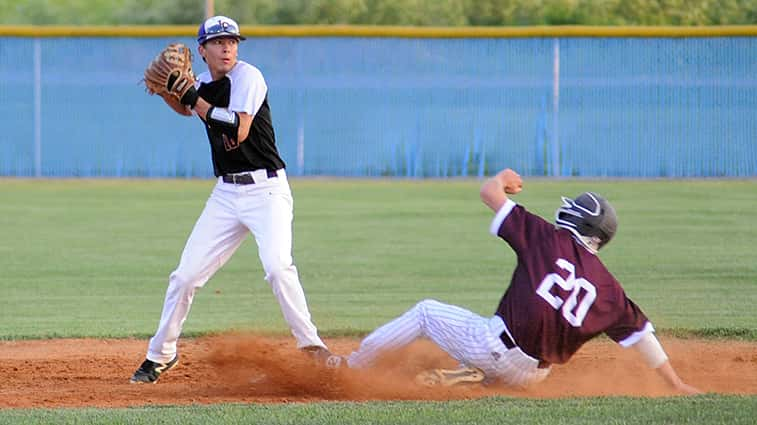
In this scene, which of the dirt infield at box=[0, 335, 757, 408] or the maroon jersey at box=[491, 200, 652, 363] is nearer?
the maroon jersey at box=[491, 200, 652, 363]

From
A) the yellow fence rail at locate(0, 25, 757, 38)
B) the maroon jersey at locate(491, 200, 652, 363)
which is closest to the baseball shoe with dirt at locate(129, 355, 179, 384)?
the maroon jersey at locate(491, 200, 652, 363)

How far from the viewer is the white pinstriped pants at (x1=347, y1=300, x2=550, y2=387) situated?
257 inches

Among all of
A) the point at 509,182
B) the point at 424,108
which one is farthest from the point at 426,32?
the point at 509,182

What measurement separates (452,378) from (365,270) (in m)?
5.67

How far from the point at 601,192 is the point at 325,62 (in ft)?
20.7

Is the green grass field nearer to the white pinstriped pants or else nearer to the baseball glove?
the white pinstriped pants

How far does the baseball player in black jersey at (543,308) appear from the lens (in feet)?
20.9

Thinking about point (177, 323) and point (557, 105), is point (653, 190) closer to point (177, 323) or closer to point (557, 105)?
point (557, 105)

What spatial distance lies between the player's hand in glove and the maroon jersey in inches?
77.5

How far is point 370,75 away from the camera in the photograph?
23938 millimetres

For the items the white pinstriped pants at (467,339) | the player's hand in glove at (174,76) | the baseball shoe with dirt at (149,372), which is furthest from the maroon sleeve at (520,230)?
the baseball shoe with dirt at (149,372)

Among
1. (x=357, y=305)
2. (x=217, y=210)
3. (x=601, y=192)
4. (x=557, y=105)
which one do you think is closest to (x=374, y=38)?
(x=557, y=105)

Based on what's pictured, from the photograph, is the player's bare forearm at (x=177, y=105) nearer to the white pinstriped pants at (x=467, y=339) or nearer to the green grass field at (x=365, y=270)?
the white pinstriped pants at (x=467, y=339)

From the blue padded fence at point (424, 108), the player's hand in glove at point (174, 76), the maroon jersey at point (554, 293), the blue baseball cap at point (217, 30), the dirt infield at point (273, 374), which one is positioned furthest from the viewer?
the blue padded fence at point (424, 108)
